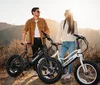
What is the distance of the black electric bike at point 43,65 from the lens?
253 inches

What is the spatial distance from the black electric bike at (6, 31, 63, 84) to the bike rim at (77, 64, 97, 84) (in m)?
0.46

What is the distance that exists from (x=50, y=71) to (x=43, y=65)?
23 cm

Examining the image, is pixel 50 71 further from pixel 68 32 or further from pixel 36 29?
pixel 36 29

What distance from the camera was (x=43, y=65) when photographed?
6.54m

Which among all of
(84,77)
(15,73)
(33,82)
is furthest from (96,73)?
(15,73)

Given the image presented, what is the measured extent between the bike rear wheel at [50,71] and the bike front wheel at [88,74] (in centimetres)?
44

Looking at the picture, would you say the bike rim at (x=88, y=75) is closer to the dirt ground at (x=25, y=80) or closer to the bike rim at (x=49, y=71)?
the dirt ground at (x=25, y=80)

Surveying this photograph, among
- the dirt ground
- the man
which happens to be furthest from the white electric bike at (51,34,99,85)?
the man

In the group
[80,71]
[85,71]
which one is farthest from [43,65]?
[85,71]

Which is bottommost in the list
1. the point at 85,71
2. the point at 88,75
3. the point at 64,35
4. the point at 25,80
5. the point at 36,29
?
the point at 25,80

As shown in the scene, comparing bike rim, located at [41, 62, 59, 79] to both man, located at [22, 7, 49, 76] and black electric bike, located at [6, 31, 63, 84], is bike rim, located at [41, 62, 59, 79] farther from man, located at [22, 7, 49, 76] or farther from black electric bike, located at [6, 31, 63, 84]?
man, located at [22, 7, 49, 76]

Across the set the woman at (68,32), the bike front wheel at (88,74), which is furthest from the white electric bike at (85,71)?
the woman at (68,32)

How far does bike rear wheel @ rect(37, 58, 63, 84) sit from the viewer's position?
6410mm

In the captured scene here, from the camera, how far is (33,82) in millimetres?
6988
